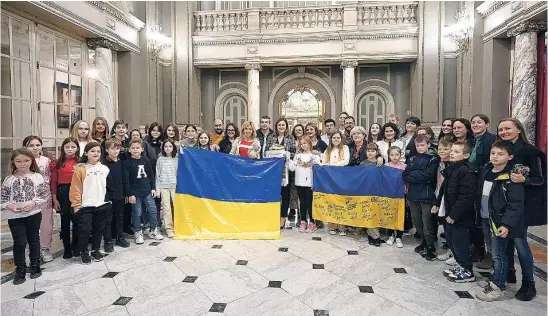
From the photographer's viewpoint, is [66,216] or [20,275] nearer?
[20,275]

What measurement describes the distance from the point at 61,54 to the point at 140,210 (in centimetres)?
511

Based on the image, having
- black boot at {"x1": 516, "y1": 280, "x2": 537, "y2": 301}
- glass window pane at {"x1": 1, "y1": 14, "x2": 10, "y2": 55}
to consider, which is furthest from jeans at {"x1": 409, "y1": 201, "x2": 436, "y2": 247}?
glass window pane at {"x1": 1, "y1": 14, "x2": 10, "y2": 55}

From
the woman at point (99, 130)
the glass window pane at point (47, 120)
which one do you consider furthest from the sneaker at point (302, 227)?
the glass window pane at point (47, 120)

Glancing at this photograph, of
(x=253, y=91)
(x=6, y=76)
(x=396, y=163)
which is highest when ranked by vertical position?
(x=253, y=91)

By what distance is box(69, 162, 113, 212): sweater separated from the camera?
357cm

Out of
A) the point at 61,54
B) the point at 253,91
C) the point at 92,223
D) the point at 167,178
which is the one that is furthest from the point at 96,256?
the point at 253,91

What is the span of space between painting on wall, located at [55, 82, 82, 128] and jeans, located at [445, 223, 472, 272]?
25.9ft

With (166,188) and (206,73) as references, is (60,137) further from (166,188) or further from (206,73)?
(206,73)

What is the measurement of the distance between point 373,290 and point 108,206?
10.3ft

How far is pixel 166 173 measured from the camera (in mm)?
4566

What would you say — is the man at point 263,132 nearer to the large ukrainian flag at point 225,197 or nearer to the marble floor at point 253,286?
the large ukrainian flag at point 225,197

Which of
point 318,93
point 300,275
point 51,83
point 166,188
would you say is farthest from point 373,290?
point 318,93

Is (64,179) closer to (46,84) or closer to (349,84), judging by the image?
(46,84)

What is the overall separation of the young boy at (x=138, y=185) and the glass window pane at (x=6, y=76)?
3493mm
